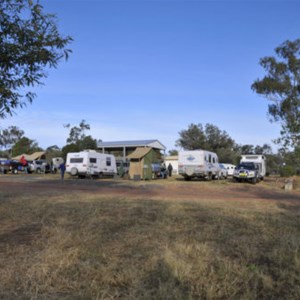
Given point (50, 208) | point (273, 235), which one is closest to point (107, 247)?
point (273, 235)

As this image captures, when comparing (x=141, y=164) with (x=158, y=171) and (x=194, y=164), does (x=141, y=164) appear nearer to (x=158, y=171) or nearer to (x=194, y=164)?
(x=194, y=164)

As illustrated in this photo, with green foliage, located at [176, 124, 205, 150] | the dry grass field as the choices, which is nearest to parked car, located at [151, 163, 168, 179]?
the dry grass field

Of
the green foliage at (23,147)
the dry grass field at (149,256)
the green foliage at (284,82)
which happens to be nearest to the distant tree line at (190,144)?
the green foliage at (23,147)

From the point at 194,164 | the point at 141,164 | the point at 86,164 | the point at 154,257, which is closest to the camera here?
the point at 154,257

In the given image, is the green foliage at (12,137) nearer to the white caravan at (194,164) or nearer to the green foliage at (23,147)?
the green foliage at (23,147)

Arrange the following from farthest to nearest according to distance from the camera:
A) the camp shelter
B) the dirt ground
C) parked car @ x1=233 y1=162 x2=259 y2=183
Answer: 1. the camp shelter
2. parked car @ x1=233 y1=162 x2=259 y2=183
3. the dirt ground

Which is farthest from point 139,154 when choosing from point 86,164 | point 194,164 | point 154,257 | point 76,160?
point 154,257

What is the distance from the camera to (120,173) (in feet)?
115

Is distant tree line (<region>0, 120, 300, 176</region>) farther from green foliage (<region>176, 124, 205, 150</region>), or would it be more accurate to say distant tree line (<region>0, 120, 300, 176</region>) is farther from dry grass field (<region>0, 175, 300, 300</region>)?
dry grass field (<region>0, 175, 300, 300</region>)

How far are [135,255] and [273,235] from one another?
2.75 m

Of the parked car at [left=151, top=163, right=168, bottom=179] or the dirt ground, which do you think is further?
the parked car at [left=151, top=163, right=168, bottom=179]

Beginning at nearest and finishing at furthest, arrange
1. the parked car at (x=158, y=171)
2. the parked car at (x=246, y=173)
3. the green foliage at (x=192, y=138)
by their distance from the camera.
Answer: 1. the parked car at (x=246, y=173)
2. the parked car at (x=158, y=171)
3. the green foliage at (x=192, y=138)

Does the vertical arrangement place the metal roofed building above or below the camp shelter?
above

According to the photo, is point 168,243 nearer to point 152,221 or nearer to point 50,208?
point 152,221
